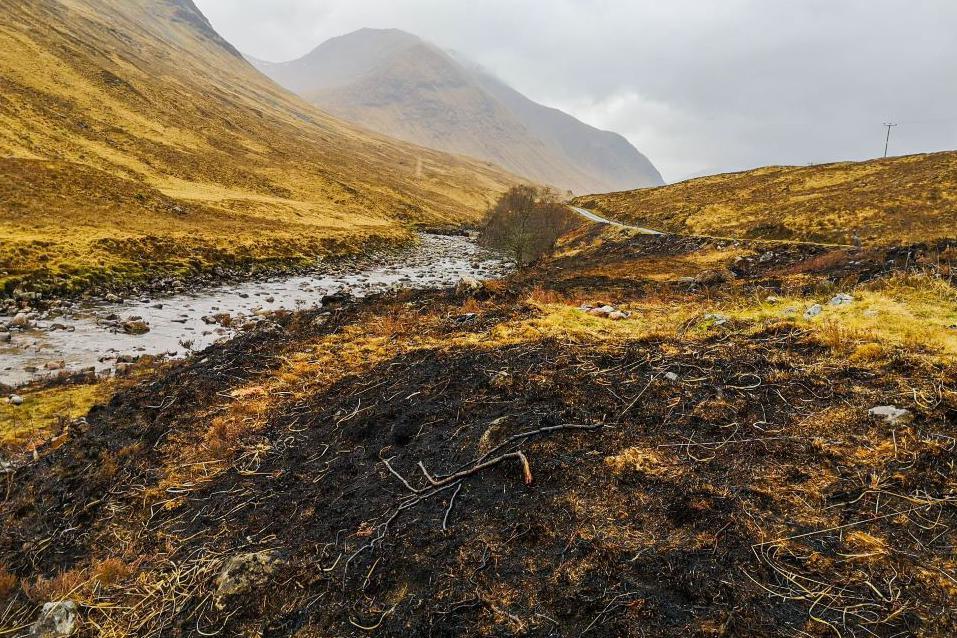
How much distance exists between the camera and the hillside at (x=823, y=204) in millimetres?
26625

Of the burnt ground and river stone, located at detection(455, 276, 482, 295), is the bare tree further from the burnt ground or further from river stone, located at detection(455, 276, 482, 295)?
the burnt ground

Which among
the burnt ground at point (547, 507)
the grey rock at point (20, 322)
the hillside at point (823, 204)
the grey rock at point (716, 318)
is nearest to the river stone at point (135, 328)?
the grey rock at point (20, 322)

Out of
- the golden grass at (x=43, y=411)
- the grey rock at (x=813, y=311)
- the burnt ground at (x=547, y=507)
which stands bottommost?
the golden grass at (x=43, y=411)

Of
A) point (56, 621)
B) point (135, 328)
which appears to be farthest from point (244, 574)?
point (135, 328)

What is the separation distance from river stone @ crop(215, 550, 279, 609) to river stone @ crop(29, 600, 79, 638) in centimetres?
148

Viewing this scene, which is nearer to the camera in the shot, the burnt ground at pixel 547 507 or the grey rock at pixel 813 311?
the burnt ground at pixel 547 507

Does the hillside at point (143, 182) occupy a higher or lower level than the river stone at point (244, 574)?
higher

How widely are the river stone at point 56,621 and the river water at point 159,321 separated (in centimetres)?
1085

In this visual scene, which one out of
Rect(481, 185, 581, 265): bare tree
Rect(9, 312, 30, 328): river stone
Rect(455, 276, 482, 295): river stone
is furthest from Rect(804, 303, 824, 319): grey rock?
A: Rect(481, 185, 581, 265): bare tree

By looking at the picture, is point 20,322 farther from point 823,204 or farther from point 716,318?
point 823,204

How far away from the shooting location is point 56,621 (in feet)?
14.6

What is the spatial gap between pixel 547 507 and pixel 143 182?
180ft

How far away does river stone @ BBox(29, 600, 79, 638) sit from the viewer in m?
4.38

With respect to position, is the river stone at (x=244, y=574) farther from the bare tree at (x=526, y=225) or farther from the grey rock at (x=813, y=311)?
the bare tree at (x=526, y=225)
